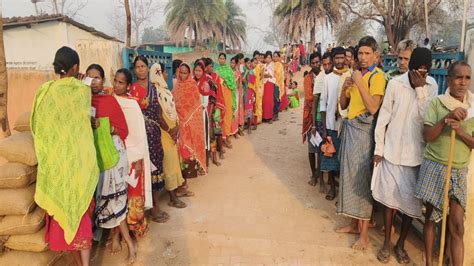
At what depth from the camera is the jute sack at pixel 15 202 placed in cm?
255

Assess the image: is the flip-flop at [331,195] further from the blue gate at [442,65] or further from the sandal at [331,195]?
the blue gate at [442,65]

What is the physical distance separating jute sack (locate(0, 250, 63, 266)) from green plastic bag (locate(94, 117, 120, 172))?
0.77 meters

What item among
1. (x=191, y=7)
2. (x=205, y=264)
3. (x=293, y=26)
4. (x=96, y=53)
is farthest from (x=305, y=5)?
(x=205, y=264)

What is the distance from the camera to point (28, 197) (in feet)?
8.59

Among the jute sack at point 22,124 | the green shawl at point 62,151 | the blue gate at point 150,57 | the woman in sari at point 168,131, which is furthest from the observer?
the blue gate at point 150,57

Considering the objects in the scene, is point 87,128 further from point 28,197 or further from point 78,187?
point 28,197

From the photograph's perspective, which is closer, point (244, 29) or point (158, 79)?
point (158, 79)

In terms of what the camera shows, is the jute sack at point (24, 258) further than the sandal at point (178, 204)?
No

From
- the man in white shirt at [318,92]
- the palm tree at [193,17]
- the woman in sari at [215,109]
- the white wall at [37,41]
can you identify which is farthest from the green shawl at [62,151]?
the palm tree at [193,17]

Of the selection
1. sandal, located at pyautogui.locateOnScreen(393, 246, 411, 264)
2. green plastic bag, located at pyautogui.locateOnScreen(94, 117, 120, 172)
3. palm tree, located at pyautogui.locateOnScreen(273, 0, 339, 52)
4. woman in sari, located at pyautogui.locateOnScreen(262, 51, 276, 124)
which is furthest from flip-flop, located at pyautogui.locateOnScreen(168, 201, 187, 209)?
palm tree, located at pyautogui.locateOnScreen(273, 0, 339, 52)

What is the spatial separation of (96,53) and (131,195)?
2036 mm

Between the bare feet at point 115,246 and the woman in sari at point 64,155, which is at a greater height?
the woman in sari at point 64,155

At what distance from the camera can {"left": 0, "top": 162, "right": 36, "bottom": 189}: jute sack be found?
257 cm

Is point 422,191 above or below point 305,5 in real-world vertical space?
below
